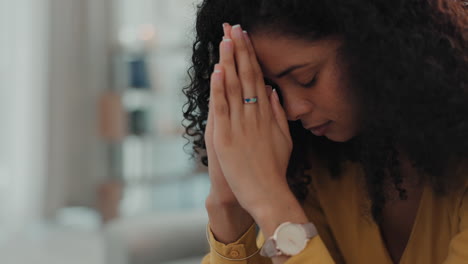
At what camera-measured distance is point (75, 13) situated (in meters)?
3.26

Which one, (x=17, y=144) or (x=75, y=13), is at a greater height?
(x=75, y=13)

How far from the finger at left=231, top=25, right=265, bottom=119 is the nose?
5cm

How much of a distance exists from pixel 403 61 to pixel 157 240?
1.01m

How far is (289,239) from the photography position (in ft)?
2.78

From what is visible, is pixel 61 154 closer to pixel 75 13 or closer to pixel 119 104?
pixel 119 104

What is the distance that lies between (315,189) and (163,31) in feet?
8.23

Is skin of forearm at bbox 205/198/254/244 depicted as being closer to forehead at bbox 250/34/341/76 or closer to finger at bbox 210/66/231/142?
finger at bbox 210/66/231/142

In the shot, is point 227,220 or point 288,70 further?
point 227,220

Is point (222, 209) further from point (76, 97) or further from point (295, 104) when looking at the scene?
point (76, 97)

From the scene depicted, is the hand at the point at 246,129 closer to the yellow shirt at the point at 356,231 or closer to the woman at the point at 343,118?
the woman at the point at 343,118

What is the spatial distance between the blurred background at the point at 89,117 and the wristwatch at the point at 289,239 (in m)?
1.97

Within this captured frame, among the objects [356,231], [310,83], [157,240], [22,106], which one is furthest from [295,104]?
[22,106]

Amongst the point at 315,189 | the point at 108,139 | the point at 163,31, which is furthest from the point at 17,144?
the point at 315,189

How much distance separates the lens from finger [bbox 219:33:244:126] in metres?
0.92
